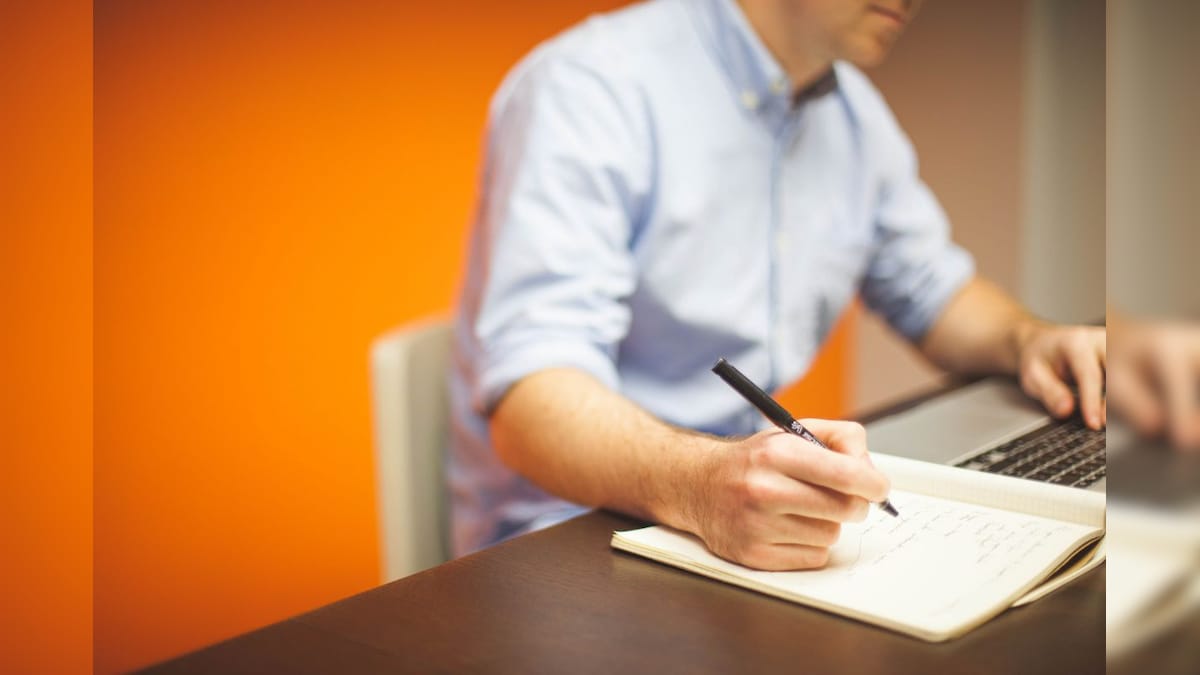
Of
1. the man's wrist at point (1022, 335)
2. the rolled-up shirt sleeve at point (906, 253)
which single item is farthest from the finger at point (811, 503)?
the rolled-up shirt sleeve at point (906, 253)

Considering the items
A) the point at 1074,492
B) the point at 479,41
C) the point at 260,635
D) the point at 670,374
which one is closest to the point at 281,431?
the point at 670,374

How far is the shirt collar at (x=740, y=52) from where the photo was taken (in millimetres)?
1185

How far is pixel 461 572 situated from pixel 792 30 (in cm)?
93

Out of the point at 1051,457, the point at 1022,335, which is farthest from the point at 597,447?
the point at 1022,335

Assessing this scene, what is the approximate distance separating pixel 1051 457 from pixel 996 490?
15cm

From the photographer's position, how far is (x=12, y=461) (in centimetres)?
82

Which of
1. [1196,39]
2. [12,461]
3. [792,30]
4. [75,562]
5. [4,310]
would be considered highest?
[792,30]

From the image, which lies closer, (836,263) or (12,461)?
(12,461)

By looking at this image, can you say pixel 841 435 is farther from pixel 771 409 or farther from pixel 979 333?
pixel 979 333

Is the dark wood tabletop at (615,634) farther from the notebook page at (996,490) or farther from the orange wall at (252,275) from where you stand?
the orange wall at (252,275)

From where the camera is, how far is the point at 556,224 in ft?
3.17

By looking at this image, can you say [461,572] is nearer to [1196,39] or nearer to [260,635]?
[260,635]

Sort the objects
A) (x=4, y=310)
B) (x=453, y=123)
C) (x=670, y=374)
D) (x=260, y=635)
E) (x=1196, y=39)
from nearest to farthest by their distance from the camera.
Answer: (x=1196, y=39)
(x=260, y=635)
(x=4, y=310)
(x=670, y=374)
(x=453, y=123)

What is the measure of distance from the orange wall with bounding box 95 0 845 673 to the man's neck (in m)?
0.51
